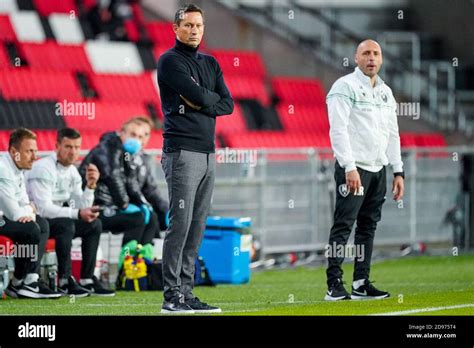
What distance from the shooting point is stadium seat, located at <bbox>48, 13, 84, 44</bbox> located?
22328 millimetres

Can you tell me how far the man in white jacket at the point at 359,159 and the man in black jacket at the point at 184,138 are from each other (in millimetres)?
1285

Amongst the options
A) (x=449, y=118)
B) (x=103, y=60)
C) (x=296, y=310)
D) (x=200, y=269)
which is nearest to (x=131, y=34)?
(x=103, y=60)

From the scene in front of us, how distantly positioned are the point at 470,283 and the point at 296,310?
3647 millimetres

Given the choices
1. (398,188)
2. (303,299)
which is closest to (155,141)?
(303,299)

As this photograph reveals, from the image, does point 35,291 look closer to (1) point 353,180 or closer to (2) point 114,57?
(1) point 353,180

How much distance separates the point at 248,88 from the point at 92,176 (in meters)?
11.4

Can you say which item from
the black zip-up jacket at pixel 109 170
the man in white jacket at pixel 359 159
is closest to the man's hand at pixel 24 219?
the black zip-up jacket at pixel 109 170

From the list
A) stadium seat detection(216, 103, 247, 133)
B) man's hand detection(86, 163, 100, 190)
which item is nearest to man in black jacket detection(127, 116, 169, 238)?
man's hand detection(86, 163, 100, 190)

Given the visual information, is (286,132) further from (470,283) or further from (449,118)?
(470,283)

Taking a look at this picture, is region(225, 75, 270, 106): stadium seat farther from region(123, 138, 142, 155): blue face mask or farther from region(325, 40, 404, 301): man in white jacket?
region(325, 40, 404, 301): man in white jacket

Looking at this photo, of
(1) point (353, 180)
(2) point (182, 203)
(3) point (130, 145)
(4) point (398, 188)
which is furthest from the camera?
(3) point (130, 145)

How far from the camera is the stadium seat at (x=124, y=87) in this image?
70.8 feet

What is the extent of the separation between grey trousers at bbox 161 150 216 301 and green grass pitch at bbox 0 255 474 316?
30 centimetres

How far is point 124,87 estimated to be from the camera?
21953 mm
